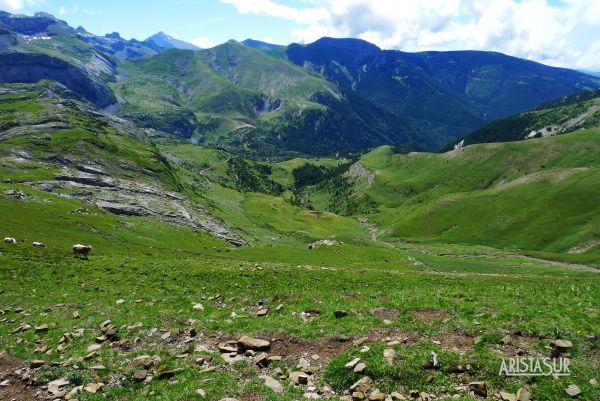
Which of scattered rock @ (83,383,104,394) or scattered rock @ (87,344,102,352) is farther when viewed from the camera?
scattered rock @ (87,344,102,352)

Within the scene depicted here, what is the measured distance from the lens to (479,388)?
15.9 metres

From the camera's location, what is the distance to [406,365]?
1759cm

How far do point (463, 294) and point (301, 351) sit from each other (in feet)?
46.4

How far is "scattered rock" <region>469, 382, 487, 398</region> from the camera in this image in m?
15.8

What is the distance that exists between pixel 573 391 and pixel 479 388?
325 cm

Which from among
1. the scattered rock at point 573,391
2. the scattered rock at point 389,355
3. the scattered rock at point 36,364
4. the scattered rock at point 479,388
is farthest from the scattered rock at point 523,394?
the scattered rock at point 36,364

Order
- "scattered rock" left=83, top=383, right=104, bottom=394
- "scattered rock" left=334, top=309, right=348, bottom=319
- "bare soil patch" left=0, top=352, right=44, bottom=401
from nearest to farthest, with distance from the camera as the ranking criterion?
"scattered rock" left=83, top=383, right=104, bottom=394
"bare soil patch" left=0, top=352, right=44, bottom=401
"scattered rock" left=334, top=309, right=348, bottom=319

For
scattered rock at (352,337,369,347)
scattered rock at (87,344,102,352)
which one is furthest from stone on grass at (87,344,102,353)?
scattered rock at (352,337,369,347)

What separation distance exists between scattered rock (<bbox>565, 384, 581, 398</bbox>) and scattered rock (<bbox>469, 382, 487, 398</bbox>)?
2.85 meters

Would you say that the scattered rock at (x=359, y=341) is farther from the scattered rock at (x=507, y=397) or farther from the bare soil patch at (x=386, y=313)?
the scattered rock at (x=507, y=397)

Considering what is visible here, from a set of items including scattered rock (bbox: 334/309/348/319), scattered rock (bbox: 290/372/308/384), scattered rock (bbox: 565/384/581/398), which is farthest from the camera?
scattered rock (bbox: 334/309/348/319)

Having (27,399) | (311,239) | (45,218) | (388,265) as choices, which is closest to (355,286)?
(27,399)

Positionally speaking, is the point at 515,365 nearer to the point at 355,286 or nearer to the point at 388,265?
the point at 355,286

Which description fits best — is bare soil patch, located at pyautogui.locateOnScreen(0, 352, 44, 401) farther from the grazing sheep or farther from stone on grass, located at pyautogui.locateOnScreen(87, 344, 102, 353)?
the grazing sheep
